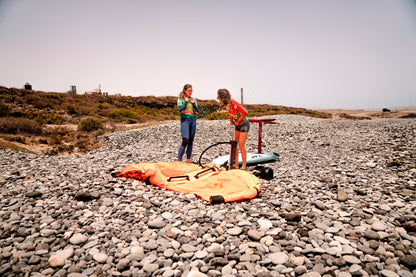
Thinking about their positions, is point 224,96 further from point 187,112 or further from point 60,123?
point 60,123

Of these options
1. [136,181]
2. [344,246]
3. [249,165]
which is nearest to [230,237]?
[344,246]

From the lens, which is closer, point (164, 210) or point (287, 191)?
point (164, 210)

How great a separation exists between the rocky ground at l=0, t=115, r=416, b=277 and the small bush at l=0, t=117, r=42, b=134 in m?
11.1

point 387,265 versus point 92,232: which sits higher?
point 92,232

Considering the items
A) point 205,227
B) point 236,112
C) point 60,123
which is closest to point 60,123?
point 60,123

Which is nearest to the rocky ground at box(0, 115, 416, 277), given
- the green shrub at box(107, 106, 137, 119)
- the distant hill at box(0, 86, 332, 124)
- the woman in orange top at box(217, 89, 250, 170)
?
the woman in orange top at box(217, 89, 250, 170)

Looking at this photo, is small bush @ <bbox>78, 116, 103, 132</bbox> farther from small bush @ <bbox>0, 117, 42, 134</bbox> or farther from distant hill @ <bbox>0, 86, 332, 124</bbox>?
distant hill @ <bbox>0, 86, 332, 124</bbox>

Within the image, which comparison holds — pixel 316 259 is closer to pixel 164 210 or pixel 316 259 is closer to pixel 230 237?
pixel 230 237

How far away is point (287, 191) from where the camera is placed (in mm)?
5535

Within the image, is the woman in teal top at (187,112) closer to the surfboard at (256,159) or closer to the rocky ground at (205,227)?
the surfboard at (256,159)

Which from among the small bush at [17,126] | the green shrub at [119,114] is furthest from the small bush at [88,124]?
the green shrub at [119,114]

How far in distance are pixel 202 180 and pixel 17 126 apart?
54.1 feet

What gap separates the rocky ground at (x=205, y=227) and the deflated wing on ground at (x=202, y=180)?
8.4 inches

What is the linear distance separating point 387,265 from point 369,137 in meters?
10.2
